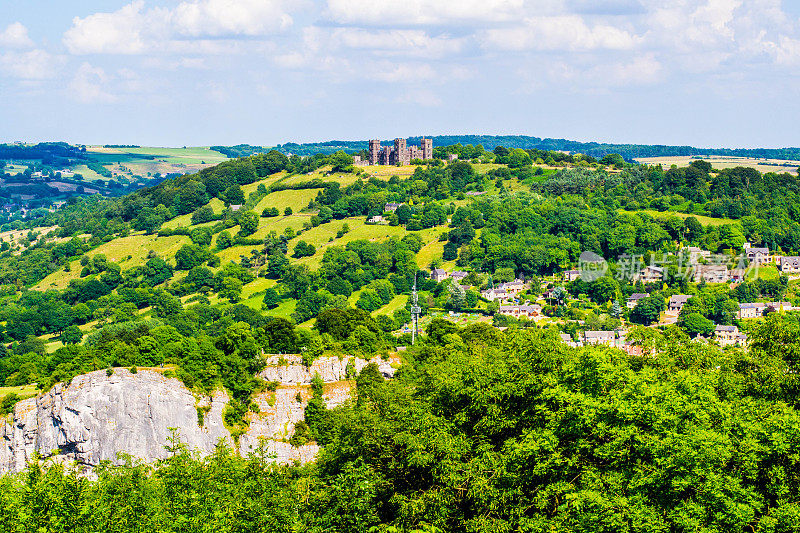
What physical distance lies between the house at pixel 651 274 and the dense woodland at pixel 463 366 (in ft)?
4.96

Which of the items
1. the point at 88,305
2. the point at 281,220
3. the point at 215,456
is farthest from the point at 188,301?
the point at 215,456

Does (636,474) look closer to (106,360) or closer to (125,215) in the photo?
(106,360)

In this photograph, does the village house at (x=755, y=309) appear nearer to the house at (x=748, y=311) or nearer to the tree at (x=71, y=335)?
the house at (x=748, y=311)

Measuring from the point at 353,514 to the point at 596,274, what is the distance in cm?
8074

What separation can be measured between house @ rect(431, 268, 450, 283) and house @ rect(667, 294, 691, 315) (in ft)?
84.6

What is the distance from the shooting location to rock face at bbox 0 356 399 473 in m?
47.9

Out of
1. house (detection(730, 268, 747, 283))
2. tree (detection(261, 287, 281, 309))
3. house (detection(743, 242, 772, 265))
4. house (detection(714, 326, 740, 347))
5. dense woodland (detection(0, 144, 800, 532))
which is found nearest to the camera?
dense woodland (detection(0, 144, 800, 532))

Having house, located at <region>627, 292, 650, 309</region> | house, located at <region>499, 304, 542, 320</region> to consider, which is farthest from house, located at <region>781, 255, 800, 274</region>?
house, located at <region>499, 304, 542, 320</region>

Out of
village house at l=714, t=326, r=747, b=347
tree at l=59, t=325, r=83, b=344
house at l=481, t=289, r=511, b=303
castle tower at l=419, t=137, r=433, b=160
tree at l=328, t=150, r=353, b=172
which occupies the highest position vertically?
castle tower at l=419, t=137, r=433, b=160

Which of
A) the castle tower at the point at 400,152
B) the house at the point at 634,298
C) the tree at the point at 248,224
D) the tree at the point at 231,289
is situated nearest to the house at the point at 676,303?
the house at the point at 634,298

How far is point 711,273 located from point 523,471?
83.4 m

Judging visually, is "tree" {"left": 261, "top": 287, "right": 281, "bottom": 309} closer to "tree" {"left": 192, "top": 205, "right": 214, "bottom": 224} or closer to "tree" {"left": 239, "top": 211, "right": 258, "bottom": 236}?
"tree" {"left": 239, "top": 211, "right": 258, "bottom": 236}

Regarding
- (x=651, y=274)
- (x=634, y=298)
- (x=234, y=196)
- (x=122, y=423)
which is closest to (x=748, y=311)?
(x=634, y=298)

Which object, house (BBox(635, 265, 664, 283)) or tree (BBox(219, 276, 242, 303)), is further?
house (BBox(635, 265, 664, 283))
